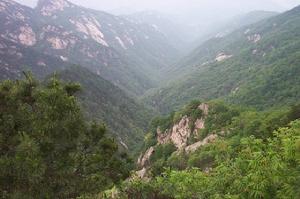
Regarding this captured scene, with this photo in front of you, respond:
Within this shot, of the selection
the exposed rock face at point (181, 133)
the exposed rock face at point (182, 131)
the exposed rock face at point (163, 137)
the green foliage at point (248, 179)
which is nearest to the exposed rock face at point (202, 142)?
the exposed rock face at point (182, 131)

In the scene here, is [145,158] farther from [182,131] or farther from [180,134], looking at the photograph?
[182,131]

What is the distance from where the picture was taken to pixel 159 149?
130 m

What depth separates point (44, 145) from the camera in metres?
29.7

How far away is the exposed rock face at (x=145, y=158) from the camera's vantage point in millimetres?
132750

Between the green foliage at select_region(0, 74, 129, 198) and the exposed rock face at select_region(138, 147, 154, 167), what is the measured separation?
99.5 meters

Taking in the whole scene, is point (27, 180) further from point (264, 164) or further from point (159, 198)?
point (264, 164)

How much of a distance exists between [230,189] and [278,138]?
6137 mm

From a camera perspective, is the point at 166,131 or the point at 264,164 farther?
the point at 166,131

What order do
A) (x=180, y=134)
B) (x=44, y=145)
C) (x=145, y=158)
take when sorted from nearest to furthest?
(x=44, y=145) → (x=180, y=134) → (x=145, y=158)

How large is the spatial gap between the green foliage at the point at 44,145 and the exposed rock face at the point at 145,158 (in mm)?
99478

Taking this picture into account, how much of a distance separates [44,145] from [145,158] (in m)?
107

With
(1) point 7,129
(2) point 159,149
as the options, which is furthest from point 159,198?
(2) point 159,149

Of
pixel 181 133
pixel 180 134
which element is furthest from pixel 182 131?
pixel 180 134

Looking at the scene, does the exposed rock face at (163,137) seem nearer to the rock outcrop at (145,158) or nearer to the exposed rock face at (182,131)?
the exposed rock face at (182,131)
